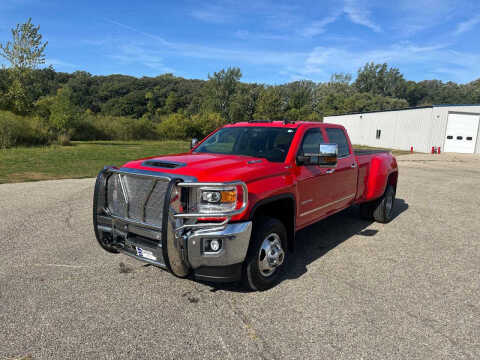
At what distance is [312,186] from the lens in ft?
14.1

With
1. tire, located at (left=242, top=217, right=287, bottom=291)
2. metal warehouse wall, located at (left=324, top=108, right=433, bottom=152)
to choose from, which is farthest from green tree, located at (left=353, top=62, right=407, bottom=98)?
tire, located at (left=242, top=217, right=287, bottom=291)

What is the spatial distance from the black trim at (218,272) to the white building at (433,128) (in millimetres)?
30962

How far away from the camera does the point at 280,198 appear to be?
3645 mm

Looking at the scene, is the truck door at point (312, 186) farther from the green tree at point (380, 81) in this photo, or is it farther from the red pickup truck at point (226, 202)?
the green tree at point (380, 81)

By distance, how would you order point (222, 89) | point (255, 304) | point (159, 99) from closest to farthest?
point (255, 304)
point (222, 89)
point (159, 99)

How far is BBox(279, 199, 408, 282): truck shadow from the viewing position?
14.4ft

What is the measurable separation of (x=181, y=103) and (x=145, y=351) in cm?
10017

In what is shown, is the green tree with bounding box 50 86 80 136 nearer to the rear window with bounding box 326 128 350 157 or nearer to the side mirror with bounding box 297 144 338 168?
the rear window with bounding box 326 128 350 157

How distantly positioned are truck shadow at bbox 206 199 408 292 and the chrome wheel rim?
0.32 metres

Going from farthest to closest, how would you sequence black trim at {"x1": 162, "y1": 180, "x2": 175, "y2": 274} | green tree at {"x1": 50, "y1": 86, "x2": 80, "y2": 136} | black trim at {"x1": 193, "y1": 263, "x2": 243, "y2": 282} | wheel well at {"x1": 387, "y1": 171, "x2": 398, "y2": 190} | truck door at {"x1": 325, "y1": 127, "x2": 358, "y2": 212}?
1. green tree at {"x1": 50, "y1": 86, "x2": 80, "y2": 136}
2. wheel well at {"x1": 387, "y1": 171, "x2": 398, "y2": 190}
3. truck door at {"x1": 325, "y1": 127, "x2": 358, "y2": 212}
4. black trim at {"x1": 193, "y1": 263, "x2": 243, "y2": 282}
5. black trim at {"x1": 162, "y1": 180, "x2": 175, "y2": 274}

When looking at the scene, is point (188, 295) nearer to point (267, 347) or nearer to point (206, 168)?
point (267, 347)

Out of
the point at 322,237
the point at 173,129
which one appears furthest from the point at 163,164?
the point at 173,129

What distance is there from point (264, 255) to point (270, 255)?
0.22ft

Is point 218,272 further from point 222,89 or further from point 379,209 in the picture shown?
point 222,89
